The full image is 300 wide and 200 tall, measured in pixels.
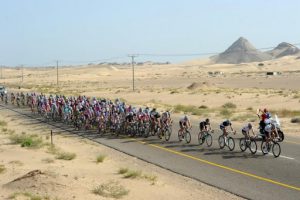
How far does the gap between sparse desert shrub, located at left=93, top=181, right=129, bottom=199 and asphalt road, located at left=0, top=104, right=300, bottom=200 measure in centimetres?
275

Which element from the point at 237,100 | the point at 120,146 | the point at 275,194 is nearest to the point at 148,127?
the point at 120,146

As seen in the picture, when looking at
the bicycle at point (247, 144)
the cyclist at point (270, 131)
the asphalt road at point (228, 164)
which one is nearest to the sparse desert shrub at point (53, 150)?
the asphalt road at point (228, 164)

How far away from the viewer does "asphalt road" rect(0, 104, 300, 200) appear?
13.8 metres

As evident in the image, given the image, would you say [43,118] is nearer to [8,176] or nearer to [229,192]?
[8,176]

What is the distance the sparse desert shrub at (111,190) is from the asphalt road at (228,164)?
275 centimetres

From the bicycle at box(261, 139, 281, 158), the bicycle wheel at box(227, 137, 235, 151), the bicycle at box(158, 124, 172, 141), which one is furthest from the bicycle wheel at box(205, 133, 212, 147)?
the bicycle at box(261, 139, 281, 158)

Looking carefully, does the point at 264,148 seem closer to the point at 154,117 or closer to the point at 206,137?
the point at 206,137

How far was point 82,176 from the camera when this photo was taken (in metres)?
15.5

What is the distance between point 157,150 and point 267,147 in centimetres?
464

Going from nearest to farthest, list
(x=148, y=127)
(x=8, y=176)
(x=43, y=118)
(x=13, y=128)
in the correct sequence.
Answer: (x=8, y=176), (x=148, y=127), (x=13, y=128), (x=43, y=118)

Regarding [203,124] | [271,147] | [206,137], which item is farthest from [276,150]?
[206,137]

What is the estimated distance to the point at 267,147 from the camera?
19016 mm

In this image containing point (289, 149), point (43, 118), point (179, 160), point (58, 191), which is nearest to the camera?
point (58, 191)

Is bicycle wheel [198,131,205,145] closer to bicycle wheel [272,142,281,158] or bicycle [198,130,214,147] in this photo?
bicycle [198,130,214,147]
